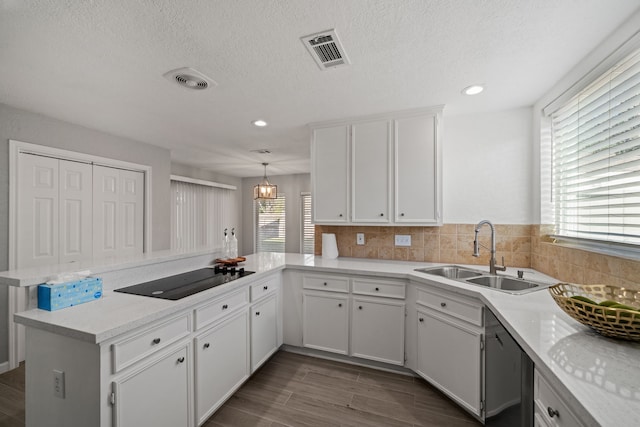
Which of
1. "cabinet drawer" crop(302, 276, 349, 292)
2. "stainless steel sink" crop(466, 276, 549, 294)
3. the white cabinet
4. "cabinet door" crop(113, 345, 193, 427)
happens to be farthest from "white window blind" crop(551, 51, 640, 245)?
"cabinet door" crop(113, 345, 193, 427)

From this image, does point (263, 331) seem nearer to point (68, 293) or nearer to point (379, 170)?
point (68, 293)

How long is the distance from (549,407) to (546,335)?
280 millimetres

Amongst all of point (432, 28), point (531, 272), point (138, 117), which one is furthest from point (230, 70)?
point (531, 272)

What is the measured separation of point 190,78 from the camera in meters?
2.00

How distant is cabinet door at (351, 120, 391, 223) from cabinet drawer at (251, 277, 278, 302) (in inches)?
40.6

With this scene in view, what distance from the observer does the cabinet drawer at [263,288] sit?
2271mm

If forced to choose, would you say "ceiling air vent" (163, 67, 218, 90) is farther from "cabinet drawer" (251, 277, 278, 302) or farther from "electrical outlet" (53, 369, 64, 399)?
"electrical outlet" (53, 369, 64, 399)

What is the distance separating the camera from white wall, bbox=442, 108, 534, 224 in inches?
101

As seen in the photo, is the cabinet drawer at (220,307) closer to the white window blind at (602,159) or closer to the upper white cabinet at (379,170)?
the upper white cabinet at (379,170)

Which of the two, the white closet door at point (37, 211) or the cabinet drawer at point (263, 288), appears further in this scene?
the white closet door at point (37, 211)

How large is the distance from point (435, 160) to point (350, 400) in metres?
2.13

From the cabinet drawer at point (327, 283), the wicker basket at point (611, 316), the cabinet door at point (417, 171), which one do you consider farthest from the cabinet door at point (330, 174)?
the wicker basket at point (611, 316)

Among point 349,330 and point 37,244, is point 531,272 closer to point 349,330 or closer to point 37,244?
point 349,330

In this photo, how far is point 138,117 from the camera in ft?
9.18
